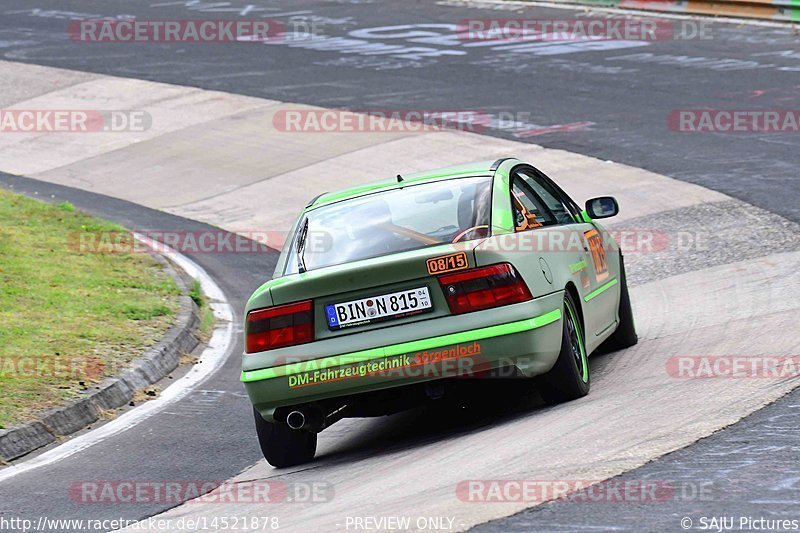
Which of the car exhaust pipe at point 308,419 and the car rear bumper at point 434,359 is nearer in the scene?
the car rear bumper at point 434,359

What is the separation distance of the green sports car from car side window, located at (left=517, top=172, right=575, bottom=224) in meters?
0.72

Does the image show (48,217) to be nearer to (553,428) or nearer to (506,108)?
(506,108)

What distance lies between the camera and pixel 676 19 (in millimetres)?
24172

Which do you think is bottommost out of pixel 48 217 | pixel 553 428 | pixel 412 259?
pixel 48 217

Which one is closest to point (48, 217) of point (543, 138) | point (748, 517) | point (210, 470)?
point (543, 138)

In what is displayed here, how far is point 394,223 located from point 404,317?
72cm

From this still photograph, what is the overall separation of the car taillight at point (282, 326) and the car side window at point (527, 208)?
1.32 m

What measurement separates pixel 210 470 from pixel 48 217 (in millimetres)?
8298

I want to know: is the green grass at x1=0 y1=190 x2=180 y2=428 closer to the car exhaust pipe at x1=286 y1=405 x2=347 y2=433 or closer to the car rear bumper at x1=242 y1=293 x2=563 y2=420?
the car exhaust pipe at x1=286 y1=405 x2=347 y2=433

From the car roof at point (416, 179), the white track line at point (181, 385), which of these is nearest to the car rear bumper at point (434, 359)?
the car roof at point (416, 179)

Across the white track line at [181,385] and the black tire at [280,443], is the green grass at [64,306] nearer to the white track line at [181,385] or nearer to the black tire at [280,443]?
the white track line at [181,385]

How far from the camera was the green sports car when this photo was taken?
6.96 meters

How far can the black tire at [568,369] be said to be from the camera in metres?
7.28

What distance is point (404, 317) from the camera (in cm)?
702
